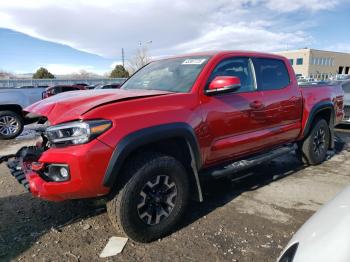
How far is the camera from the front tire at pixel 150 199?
117 inches

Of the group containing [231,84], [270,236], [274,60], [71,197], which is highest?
[274,60]

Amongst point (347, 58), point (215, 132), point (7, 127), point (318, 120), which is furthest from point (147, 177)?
point (347, 58)

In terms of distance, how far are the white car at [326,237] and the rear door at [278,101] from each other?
8.51ft

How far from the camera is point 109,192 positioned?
9.79 feet

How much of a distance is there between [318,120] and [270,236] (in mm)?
3034

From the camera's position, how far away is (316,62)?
71125mm

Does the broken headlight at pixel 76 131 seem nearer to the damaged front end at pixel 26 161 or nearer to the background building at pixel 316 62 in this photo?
the damaged front end at pixel 26 161

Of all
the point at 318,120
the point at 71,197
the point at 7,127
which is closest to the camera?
the point at 71,197

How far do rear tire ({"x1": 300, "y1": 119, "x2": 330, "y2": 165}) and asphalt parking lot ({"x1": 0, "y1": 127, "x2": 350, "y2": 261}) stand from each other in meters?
0.53

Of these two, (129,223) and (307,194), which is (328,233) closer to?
(129,223)

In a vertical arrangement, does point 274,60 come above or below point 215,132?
above

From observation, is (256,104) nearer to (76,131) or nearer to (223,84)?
(223,84)

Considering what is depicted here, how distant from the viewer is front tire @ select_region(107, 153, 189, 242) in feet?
9.71

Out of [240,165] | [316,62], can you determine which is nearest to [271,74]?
[240,165]
